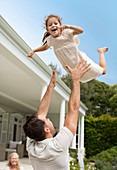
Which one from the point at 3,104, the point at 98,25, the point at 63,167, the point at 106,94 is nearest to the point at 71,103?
the point at 63,167

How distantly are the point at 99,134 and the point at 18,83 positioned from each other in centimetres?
670

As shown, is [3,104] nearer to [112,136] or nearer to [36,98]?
[36,98]

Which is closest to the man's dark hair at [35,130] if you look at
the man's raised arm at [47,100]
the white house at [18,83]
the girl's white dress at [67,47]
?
the man's raised arm at [47,100]

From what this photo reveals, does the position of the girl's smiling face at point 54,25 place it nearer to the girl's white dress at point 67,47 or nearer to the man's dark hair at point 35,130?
the girl's white dress at point 67,47

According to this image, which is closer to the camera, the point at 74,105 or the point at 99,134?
the point at 74,105

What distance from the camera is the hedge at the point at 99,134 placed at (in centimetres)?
1115

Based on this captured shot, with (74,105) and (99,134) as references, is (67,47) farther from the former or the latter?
(99,134)

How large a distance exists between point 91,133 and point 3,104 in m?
5.17

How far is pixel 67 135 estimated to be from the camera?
1.30 m

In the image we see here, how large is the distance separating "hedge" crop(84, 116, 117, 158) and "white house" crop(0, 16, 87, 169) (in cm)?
94

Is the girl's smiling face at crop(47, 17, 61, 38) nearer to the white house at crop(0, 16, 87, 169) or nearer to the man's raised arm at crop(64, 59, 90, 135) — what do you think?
the man's raised arm at crop(64, 59, 90, 135)

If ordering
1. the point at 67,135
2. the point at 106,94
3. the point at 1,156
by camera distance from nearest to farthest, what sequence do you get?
the point at 67,135, the point at 1,156, the point at 106,94

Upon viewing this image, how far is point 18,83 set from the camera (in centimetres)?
641

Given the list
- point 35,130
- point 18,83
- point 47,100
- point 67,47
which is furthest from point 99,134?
point 35,130
